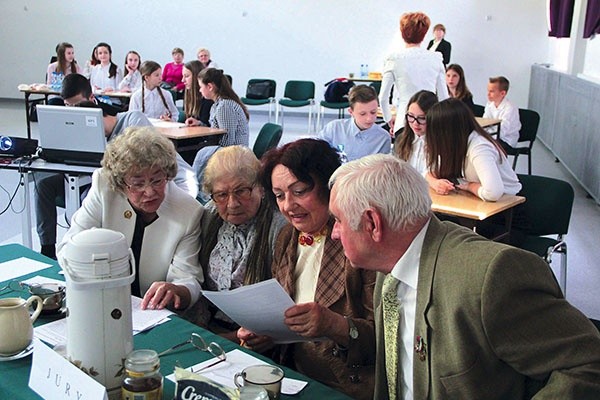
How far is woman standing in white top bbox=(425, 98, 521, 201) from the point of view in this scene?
10.5 ft

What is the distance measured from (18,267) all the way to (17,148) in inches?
77.9

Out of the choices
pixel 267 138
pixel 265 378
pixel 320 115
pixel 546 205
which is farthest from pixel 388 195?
pixel 320 115

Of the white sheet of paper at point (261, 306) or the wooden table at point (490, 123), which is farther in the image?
the wooden table at point (490, 123)

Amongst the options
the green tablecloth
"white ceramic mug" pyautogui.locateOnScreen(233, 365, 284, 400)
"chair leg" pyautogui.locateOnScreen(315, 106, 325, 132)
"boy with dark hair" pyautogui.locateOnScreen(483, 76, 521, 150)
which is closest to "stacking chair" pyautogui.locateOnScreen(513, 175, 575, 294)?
the green tablecloth

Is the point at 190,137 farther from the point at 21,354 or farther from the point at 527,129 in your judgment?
the point at 21,354

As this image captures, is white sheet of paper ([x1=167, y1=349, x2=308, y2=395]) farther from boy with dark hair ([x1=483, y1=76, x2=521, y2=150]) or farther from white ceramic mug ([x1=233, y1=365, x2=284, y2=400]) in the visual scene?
boy with dark hair ([x1=483, y1=76, x2=521, y2=150])

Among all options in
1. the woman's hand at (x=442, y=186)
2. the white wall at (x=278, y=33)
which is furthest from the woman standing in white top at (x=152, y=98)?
the white wall at (x=278, y=33)

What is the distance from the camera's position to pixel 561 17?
889cm

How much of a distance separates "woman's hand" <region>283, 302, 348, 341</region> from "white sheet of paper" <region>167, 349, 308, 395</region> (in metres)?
0.14

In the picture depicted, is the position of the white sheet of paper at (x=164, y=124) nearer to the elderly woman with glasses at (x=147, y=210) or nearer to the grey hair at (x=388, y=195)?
the elderly woman with glasses at (x=147, y=210)

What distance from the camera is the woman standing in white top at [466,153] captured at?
320 centimetres

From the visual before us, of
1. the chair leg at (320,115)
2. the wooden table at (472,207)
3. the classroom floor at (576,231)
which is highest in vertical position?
the wooden table at (472,207)

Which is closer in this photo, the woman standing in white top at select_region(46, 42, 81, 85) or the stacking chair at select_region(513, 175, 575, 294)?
the stacking chair at select_region(513, 175, 575, 294)

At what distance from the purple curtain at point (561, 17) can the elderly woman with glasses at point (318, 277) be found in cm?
802
